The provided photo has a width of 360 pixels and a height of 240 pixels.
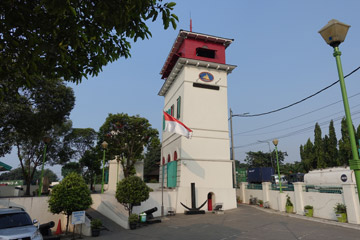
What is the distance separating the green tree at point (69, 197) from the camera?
1326cm

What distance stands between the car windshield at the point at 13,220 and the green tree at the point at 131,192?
6.30 meters

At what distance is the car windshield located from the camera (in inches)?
360

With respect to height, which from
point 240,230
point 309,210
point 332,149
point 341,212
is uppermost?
point 332,149

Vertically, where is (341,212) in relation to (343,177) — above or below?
below

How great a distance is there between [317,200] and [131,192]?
12877mm

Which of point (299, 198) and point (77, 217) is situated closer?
point (77, 217)

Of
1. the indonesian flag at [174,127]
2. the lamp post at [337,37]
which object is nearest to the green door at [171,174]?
the indonesian flag at [174,127]

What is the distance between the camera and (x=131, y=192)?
Answer: 15.5 m

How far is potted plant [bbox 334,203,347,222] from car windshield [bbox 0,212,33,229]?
16.5 meters

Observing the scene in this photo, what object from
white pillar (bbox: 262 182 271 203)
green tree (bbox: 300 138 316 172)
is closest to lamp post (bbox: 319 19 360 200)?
white pillar (bbox: 262 182 271 203)

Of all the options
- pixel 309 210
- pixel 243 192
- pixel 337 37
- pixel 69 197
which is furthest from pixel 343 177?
pixel 69 197

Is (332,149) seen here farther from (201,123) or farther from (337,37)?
(337,37)

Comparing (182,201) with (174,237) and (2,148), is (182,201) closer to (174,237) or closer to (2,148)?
(174,237)

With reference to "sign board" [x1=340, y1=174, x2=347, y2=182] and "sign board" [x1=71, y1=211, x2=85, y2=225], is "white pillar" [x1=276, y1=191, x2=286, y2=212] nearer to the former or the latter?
"sign board" [x1=340, y1=174, x2=347, y2=182]
